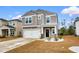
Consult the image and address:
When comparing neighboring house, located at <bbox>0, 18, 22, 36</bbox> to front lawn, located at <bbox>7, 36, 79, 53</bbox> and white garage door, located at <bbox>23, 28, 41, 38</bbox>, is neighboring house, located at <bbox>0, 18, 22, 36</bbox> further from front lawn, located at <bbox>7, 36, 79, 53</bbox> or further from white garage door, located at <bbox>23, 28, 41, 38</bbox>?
front lawn, located at <bbox>7, 36, 79, 53</bbox>

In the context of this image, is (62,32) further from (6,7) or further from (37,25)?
(6,7)

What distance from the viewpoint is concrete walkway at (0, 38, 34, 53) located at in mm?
3159

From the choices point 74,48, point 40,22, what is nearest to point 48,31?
point 40,22

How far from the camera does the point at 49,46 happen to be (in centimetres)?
321

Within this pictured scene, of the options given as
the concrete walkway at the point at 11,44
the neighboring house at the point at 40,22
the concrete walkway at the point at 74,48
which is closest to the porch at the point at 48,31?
the neighboring house at the point at 40,22

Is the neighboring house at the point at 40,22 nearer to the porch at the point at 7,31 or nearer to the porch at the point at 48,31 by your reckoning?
the porch at the point at 48,31

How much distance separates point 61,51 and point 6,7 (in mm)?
1402

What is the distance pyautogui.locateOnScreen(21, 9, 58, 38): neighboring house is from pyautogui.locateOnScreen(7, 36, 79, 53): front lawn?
0.64 feet

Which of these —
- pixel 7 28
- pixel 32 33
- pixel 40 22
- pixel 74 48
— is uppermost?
pixel 40 22

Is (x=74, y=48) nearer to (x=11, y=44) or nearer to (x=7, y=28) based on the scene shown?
(x=11, y=44)

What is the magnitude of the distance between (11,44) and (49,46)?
2.50 feet

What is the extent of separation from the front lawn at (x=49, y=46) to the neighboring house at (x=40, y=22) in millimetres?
194

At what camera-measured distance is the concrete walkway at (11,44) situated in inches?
124
